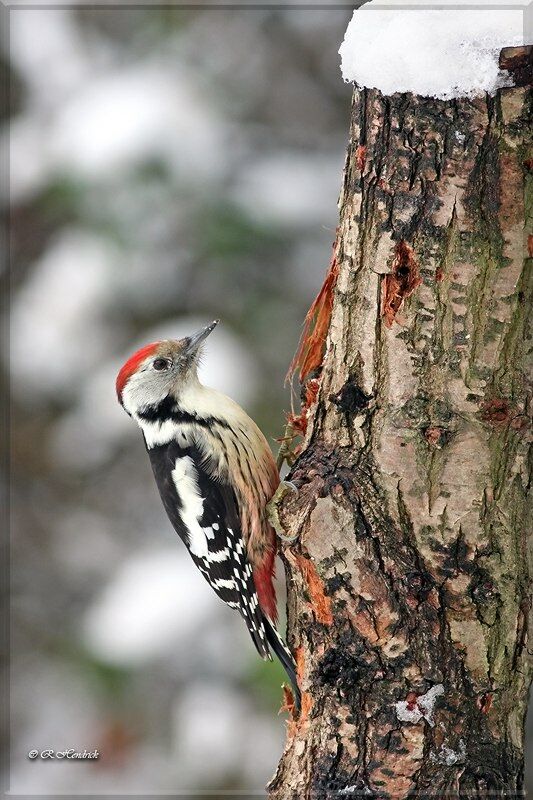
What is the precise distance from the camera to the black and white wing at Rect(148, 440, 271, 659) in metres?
3.46

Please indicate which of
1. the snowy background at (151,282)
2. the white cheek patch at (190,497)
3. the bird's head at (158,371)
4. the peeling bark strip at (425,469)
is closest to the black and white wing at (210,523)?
the white cheek patch at (190,497)

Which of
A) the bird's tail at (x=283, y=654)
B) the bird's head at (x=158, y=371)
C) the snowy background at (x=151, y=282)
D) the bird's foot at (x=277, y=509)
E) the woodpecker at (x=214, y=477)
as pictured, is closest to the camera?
the bird's foot at (x=277, y=509)

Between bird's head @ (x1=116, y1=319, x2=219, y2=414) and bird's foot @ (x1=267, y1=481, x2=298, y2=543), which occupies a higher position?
bird's head @ (x1=116, y1=319, x2=219, y2=414)

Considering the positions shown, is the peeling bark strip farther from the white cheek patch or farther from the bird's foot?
the white cheek patch

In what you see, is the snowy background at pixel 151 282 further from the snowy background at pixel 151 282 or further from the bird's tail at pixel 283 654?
the bird's tail at pixel 283 654

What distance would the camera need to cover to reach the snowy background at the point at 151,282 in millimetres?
5383

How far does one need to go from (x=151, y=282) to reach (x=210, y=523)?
249 cm

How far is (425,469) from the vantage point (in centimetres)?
243

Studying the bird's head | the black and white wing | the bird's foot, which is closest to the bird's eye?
the bird's head

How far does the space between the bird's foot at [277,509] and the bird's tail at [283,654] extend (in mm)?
407

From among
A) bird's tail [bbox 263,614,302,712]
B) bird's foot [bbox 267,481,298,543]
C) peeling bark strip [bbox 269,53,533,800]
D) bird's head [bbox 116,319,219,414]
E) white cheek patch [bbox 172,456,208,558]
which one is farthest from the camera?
bird's head [bbox 116,319,219,414]

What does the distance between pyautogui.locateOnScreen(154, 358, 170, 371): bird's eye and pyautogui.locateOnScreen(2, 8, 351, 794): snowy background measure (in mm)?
1553

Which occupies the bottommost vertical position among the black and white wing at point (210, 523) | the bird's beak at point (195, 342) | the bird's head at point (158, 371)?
the black and white wing at point (210, 523)

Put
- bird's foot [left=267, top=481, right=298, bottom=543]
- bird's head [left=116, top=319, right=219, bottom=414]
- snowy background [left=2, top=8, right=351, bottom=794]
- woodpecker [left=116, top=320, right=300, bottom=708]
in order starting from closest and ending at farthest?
bird's foot [left=267, top=481, right=298, bottom=543] → woodpecker [left=116, top=320, right=300, bottom=708] → bird's head [left=116, top=319, right=219, bottom=414] → snowy background [left=2, top=8, right=351, bottom=794]
